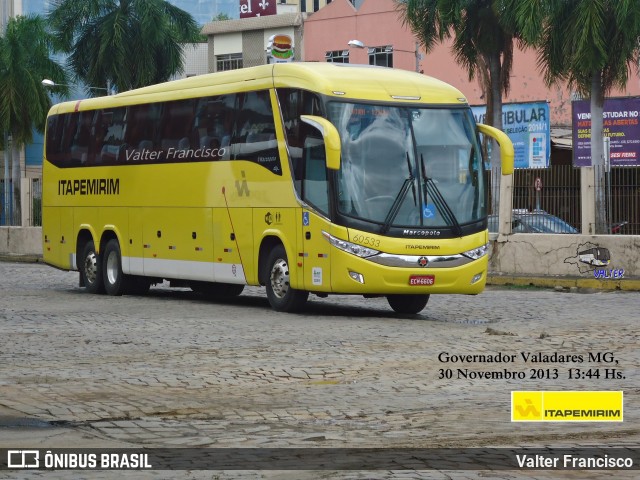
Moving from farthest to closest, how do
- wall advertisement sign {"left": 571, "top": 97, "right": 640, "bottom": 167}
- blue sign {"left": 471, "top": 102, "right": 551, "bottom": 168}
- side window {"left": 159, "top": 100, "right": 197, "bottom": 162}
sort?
1. blue sign {"left": 471, "top": 102, "right": 551, "bottom": 168}
2. wall advertisement sign {"left": 571, "top": 97, "right": 640, "bottom": 167}
3. side window {"left": 159, "top": 100, "right": 197, "bottom": 162}

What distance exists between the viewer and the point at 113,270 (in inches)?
1005

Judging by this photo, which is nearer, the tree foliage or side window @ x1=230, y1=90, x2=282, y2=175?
side window @ x1=230, y1=90, x2=282, y2=175

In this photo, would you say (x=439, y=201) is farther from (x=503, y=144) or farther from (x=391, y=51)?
(x=391, y=51)

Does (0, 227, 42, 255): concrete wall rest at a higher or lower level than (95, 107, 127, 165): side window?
lower

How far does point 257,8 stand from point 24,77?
14431mm

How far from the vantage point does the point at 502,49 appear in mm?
43344

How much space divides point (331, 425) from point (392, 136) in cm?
1046

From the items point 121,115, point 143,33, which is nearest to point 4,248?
point 143,33

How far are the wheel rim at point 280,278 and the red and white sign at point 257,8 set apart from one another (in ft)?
176

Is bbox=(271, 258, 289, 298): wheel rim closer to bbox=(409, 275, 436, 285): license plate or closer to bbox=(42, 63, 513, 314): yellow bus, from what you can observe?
bbox=(42, 63, 513, 314): yellow bus

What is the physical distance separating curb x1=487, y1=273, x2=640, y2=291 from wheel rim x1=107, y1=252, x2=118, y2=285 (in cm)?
795

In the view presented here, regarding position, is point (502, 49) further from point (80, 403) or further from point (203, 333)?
point (80, 403)

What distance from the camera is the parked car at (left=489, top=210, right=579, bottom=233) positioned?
2911 centimetres

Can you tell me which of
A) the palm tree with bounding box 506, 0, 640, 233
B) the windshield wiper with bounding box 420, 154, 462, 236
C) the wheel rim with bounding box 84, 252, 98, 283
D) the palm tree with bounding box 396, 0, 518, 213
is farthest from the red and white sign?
the windshield wiper with bounding box 420, 154, 462, 236
